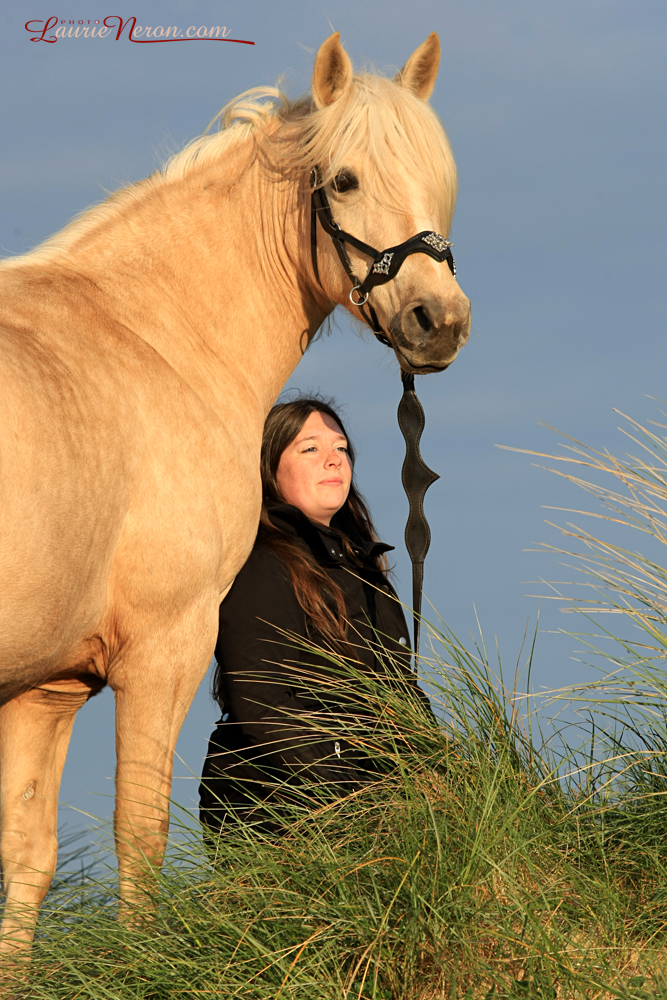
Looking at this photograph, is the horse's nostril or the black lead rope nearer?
the horse's nostril

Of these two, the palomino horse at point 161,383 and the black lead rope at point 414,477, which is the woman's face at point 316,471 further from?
the black lead rope at point 414,477

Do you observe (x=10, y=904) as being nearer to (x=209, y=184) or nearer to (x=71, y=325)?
(x=71, y=325)

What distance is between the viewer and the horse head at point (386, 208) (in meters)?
3.16

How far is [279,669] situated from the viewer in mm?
3342

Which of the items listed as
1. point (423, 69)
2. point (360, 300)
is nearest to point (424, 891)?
point (360, 300)

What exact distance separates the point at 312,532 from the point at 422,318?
1138mm

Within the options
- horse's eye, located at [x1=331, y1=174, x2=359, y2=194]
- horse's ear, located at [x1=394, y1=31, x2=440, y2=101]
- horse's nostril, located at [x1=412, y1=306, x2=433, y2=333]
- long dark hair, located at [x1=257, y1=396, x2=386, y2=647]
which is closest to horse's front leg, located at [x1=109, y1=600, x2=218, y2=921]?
long dark hair, located at [x1=257, y1=396, x2=386, y2=647]

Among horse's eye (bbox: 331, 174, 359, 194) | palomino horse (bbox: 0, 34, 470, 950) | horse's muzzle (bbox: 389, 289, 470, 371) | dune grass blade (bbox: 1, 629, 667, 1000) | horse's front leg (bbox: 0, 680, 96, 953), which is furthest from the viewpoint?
horse's eye (bbox: 331, 174, 359, 194)

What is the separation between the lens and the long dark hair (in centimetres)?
356

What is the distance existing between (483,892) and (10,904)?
155 centimetres

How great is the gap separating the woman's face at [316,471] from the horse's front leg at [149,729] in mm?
1117

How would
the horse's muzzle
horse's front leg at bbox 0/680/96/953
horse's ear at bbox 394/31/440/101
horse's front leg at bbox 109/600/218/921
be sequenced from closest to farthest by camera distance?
horse's front leg at bbox 109/600/218/921, the horse's muzzle, horse's front leg at bbox 0/680/96/953, horse's ear at bbox 394/31/440/101

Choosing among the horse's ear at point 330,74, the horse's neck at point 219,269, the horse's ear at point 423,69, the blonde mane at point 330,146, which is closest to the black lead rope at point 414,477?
the horse's neck at point 219,269

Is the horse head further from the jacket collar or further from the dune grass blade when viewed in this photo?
the dune grass blade
